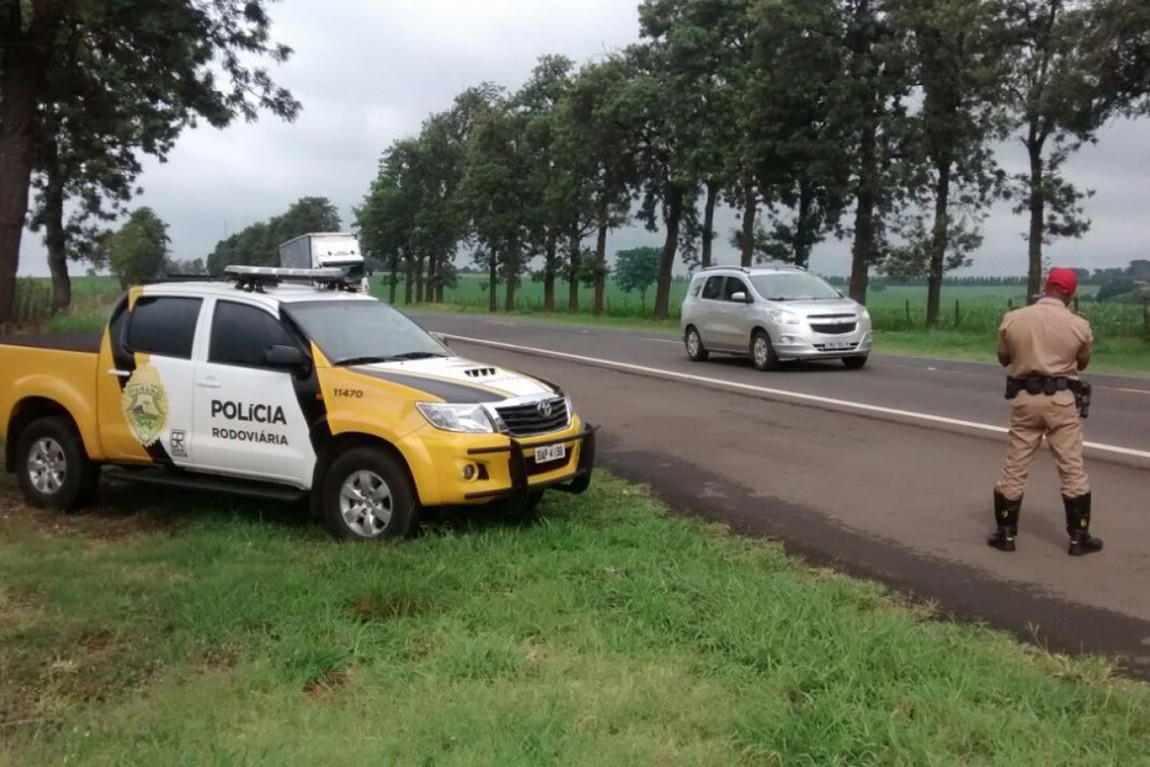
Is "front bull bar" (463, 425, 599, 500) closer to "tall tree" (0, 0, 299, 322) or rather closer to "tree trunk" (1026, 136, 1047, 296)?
"tall tree" (0, 0, 299, 322)

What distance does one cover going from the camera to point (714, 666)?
4.99m

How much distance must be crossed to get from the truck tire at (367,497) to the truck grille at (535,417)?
0.78 meters

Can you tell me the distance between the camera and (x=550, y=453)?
24.7 feet

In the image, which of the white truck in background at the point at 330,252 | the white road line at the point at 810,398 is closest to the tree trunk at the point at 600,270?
the white truck in background at the point at 330,252

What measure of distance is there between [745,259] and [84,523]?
36.5 metres

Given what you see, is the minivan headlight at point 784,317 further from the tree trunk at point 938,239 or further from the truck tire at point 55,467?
the tree trunk at point 938,239

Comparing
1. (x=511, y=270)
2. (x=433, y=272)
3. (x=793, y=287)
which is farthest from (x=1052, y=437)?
(x=433, y=272)

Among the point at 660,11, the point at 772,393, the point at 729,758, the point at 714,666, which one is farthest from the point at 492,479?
the point at 660,11

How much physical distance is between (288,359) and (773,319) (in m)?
12.8

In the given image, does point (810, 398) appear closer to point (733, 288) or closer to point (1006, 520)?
point (733, 288)

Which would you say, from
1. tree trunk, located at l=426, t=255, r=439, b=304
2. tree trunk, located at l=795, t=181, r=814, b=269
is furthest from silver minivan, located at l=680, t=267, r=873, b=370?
tree trunk, located at l=426, t=255, r=439, b=304

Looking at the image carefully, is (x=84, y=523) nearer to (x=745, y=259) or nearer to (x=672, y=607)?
(x=672, y=607)

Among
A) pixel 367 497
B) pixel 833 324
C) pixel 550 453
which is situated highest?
pixel 833 324

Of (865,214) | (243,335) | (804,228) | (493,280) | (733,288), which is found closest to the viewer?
(243,335)
